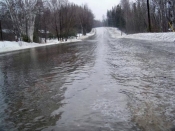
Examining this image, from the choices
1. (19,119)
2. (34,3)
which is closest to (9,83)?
(19,119)

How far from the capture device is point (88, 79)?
812cm

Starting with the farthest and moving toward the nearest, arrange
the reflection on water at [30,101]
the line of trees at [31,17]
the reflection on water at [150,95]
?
the line of trees at [31,17]
the reflection on water at [30,101]
the reflection on water at [150,95]

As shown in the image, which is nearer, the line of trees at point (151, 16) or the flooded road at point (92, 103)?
the flooded road at point (92, 103)

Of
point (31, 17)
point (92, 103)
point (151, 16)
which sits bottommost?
point (92, 103)

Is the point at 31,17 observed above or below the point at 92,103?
above

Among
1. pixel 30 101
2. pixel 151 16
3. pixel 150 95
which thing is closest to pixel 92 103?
pixel 150 95

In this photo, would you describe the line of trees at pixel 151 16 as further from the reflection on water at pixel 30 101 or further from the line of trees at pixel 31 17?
the reflection on water at pixel 30 101

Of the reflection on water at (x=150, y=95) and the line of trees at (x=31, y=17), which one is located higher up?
the line of trees at (x=31, y=17)

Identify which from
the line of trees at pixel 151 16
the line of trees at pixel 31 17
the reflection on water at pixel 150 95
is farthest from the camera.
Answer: the line of trees at pixel 151 16

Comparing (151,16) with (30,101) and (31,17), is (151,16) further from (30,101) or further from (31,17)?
(30,101)

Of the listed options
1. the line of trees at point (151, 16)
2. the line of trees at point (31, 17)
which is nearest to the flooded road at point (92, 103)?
the line of trees at point (31, 17)

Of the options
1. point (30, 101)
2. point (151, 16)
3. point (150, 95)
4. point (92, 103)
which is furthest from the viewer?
point (151, 16)

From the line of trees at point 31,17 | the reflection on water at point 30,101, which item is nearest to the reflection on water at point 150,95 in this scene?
the reflection on water at point 30,101

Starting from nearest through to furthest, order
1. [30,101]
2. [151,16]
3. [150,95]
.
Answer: [150,95]
[30,101]
[151,16]
